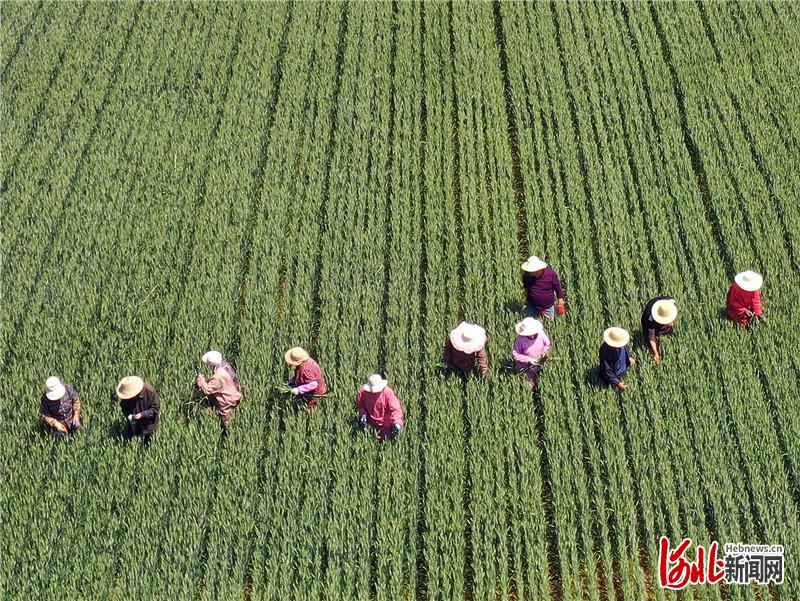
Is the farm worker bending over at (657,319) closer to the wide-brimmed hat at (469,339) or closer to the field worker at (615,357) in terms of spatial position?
the field worker at (615,357)

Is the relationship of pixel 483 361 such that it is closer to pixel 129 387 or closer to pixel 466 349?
pixel 466 349

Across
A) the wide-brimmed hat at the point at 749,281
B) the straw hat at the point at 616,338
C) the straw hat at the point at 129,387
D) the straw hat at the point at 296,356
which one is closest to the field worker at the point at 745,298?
the wide-brimmed hat at the point at 749,281

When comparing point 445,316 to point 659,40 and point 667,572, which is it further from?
point 659,40

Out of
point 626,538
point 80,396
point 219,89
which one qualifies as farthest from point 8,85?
point 626,538

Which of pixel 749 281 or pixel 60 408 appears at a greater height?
pixel 749 281

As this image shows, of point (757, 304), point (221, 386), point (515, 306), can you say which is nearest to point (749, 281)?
point (757, 304)
